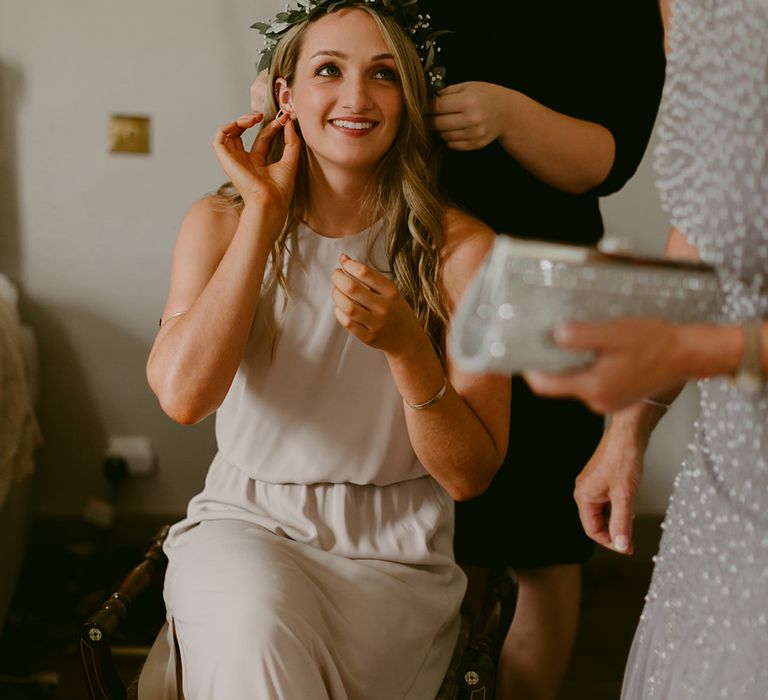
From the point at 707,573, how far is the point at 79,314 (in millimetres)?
2222

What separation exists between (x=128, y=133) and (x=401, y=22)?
1320 millimetres

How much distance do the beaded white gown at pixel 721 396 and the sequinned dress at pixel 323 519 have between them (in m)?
0.51

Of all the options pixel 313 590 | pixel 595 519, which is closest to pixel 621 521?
pixel 595 519

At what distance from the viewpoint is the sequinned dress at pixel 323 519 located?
132 cm

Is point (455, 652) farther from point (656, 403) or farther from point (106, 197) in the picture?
point (106, 197)

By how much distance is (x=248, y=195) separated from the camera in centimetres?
143

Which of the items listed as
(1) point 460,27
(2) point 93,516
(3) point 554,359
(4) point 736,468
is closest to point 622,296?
(3) point 554,359

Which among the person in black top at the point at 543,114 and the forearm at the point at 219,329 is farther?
the person in black top at the point at 543,114

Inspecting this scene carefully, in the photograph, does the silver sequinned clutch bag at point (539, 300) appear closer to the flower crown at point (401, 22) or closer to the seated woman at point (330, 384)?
the seated woman at point (330, 384)

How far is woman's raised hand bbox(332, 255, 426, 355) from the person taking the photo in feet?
3.94

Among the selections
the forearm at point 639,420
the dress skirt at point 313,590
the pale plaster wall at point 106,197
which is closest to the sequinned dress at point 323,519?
the dress skirt at point 313,590

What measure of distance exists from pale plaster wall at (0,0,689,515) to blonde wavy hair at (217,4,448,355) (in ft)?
3.60

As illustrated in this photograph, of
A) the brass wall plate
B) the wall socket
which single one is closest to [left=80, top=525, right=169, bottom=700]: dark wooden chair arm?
the wall socket

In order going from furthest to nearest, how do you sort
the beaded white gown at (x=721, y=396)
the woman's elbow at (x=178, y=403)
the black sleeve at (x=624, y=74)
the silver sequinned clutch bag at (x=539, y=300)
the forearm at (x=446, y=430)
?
1. the black sleeve at (x=624, y=74)
2. the woman's elbow at (x=178, y=403)
3. the forearm at (x=446, y=430)
4. the beaded white gown at (x=721, y=396)
5. the silver sequinned clutch bag at (x=539, y=300)
